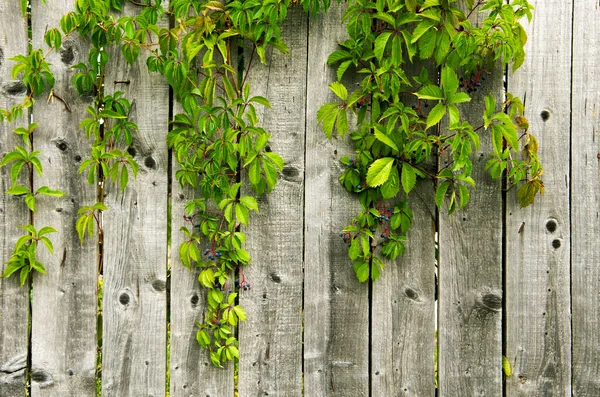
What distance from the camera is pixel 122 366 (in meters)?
1.74

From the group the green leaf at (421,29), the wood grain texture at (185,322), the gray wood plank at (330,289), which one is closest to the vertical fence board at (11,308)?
the wood grain texture at (185,322)

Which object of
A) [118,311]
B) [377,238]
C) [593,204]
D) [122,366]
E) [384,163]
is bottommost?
[122,366]

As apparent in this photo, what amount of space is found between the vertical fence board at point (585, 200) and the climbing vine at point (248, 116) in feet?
0.61

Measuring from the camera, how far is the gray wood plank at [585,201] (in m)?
1.76

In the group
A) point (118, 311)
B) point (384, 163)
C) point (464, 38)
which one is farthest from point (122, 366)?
point (464, 38)

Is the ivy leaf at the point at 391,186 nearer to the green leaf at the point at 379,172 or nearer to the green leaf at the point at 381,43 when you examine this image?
the green leaf at the point at 379,172

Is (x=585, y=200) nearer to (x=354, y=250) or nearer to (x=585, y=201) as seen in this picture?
(x=585, y=201)

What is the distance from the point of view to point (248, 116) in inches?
64.9

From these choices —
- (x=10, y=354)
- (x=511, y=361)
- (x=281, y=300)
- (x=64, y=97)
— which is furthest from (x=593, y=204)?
(x=10, y=354)

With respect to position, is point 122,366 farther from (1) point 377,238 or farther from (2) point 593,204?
(2) point 593,204

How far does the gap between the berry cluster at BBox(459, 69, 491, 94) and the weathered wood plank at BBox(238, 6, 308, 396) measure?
527 mm

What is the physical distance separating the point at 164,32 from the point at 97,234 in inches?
27.0

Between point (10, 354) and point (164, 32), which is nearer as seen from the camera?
point (164, 32)

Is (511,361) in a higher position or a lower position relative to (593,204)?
lower
